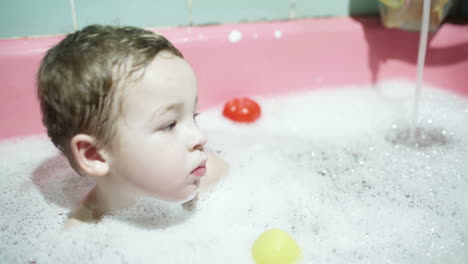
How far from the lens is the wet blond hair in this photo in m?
0.76

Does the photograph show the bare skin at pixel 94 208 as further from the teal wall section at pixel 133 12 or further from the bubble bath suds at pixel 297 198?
the teal wall section at pixel 133 12

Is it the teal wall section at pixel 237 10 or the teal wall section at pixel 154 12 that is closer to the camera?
the teal wall section at pixel 154 12

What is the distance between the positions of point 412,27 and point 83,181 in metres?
1.01

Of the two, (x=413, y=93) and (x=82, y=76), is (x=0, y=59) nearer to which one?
(x=82, y=76)

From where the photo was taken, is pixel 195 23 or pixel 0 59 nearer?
pixel 0 59

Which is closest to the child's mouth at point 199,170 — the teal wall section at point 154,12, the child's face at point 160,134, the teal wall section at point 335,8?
the child's face at point 160,134

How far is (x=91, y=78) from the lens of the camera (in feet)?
2.49

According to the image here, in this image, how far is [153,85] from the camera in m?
0.77

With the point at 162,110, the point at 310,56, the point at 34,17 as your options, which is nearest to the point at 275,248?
the point at 162,110

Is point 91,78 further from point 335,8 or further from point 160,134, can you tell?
point 335,8

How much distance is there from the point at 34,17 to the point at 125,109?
621mm

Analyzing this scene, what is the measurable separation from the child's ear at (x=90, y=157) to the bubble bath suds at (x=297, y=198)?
167 mm

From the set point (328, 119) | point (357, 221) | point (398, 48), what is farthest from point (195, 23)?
point (357, 221)

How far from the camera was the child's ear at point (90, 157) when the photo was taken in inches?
31.8
